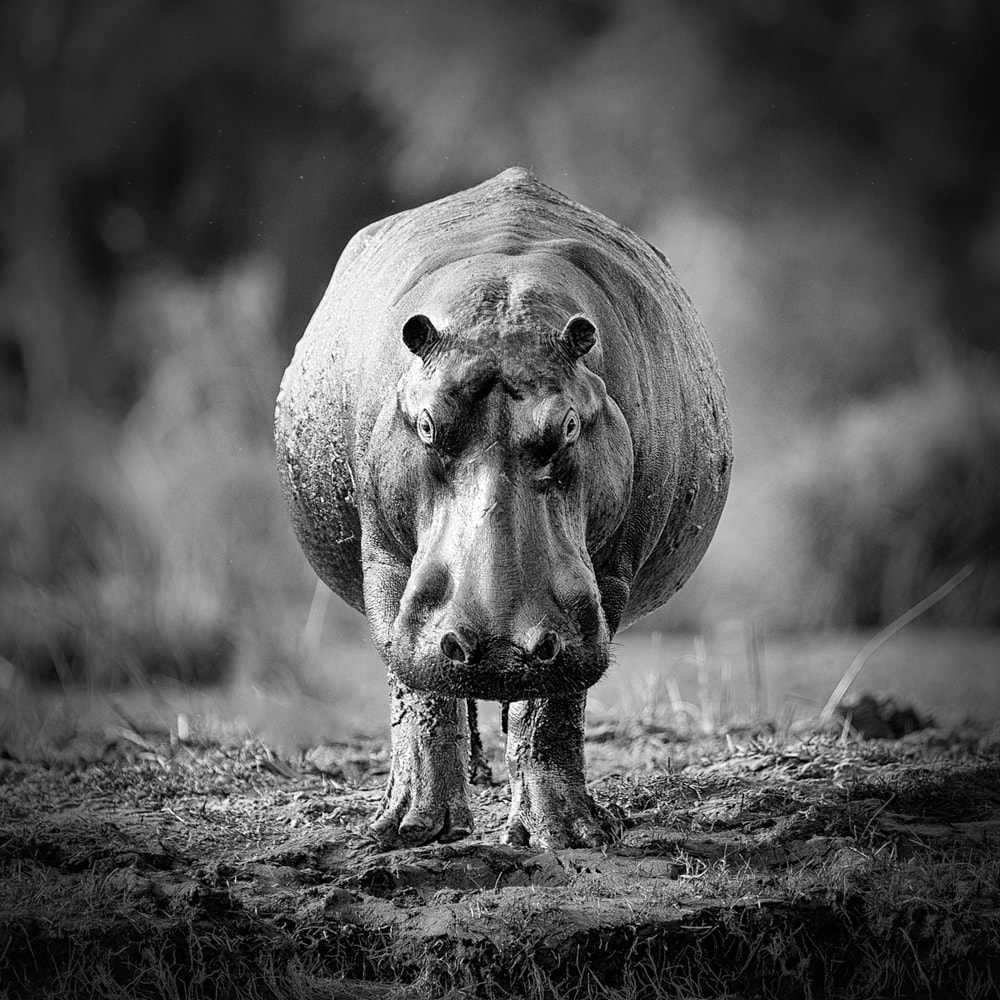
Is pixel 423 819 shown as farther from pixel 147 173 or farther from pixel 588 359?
pixel 147 173

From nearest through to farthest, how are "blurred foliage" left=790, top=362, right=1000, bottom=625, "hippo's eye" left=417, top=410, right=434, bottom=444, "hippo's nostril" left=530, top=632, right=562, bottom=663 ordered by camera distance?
"hippo's nostril" left=530, top=632, right=562, bottom=663
"hippo's eye" left=417, top=410, right=434, bottom=444
"blurred foliage" left=790, top=362, right=1000, bottom=625

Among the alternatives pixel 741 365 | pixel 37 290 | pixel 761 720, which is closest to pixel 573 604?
pixel 761 720

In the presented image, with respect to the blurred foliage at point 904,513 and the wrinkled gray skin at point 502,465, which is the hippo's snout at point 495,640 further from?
the blurred foliage at point 904,513

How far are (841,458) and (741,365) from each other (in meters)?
1.33

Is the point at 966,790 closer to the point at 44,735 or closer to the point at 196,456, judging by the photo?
the point at 44,735

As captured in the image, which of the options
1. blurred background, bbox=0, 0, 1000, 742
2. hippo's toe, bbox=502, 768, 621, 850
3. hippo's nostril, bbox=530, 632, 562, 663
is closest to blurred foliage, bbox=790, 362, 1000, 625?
blurred background, bbox=0, 0, 1000, 742

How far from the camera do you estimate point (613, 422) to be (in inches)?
155

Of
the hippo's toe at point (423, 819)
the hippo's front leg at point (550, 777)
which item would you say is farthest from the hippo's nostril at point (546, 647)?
the hippo's toe at point (423, 819)

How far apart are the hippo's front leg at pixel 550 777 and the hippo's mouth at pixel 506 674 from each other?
0.66 m

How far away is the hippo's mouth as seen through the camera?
3553mm

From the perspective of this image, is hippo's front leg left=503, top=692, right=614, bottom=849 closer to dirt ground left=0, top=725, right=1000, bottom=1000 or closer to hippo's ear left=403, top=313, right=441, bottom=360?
dirt ground left=0, top=725, right=1000, bottom=1000

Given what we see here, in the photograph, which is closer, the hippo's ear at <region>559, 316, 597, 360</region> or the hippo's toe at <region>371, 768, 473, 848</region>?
the hippo's ear at <region>559, 316, 597, 360</region>

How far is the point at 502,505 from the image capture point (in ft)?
11.6

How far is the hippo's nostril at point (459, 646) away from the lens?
11.3 ft
